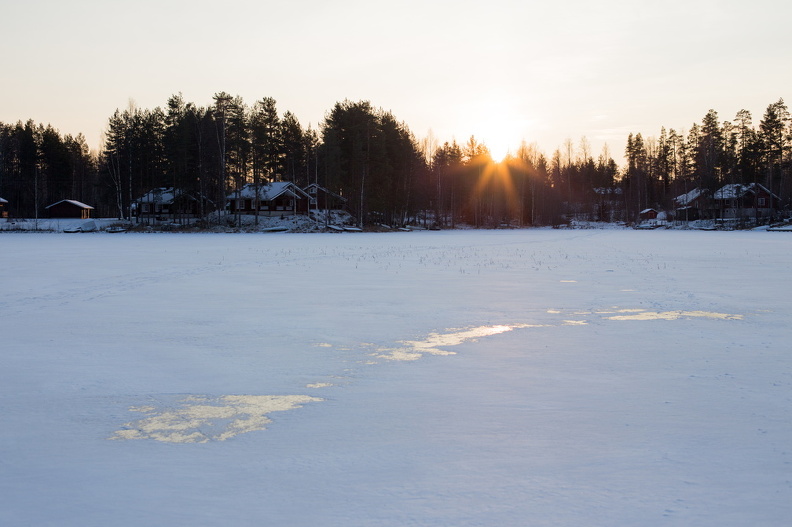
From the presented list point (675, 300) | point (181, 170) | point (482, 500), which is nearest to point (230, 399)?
point (482, 500)

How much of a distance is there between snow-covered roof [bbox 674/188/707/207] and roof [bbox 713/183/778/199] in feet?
6.59

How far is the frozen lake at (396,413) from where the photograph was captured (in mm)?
3631

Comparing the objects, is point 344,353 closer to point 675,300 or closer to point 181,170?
point 675,300

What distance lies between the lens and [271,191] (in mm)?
74062

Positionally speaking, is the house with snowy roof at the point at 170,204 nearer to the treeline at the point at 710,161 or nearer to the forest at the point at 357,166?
the forest at the point at 357,166

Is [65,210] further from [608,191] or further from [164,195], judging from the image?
[608,191]

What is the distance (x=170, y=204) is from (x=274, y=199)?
46.3 feet

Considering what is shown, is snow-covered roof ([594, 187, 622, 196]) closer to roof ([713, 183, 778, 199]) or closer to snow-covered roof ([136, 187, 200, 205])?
roof ([713, 183, 778, 199])

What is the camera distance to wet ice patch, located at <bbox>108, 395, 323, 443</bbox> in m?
4.84

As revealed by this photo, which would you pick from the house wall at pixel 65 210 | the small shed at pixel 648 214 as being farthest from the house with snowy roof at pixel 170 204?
the small shed at pixel 648 214

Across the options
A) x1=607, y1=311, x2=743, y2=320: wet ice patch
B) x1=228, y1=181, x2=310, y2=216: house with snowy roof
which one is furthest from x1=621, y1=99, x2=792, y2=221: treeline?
x1=607, y1=311, x2=743, y2=320: wet ice patch

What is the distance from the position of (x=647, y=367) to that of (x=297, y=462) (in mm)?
4462

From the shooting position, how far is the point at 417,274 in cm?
1889

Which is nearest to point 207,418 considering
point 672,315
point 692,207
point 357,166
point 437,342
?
point 437,342
